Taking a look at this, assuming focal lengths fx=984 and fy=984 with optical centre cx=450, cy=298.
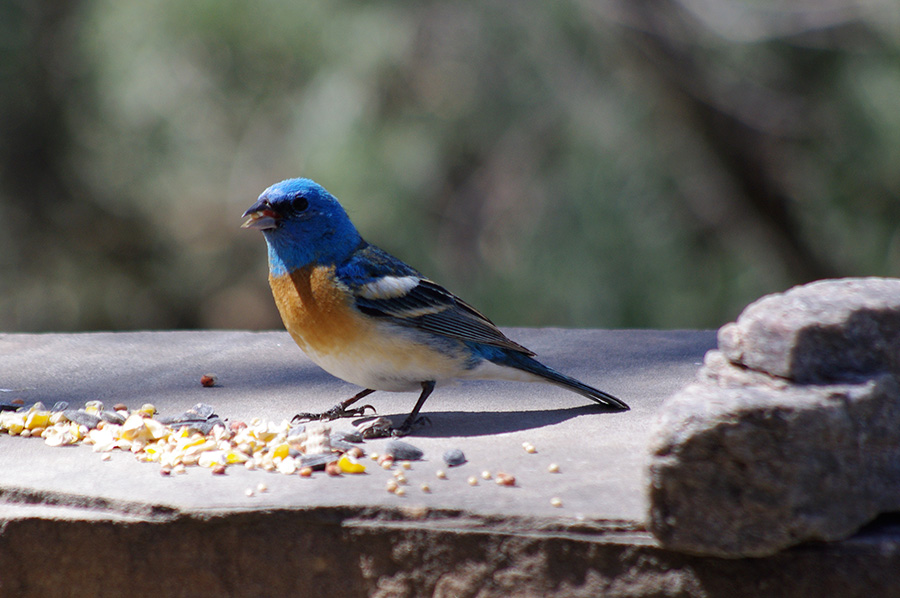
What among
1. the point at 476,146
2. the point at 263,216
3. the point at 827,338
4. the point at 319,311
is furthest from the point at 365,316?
the point at 476,146

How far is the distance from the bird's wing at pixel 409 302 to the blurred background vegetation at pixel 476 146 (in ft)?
11.8

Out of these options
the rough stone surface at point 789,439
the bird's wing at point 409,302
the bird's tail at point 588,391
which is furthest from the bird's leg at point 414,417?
the rough stone surface at point 789,439

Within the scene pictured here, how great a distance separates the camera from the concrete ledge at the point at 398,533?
6.29ft

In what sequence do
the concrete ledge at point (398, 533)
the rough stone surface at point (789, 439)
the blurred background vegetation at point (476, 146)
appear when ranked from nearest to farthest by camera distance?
the rough stone surface at point (789, 439) < the concrete ledge at point (398, 533) < the blurred background vegetation at point (476, 146)

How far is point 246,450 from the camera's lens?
252cm

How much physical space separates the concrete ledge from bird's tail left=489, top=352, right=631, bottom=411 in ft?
0.33

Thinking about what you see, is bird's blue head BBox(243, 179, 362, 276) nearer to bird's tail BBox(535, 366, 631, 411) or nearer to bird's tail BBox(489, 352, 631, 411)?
bird's tail BBox(489, 352, 631, 411)

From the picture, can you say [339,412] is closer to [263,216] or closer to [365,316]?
[365,316]

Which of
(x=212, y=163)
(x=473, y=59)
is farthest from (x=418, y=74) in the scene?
(x=212, y=163)

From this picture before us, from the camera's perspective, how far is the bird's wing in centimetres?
289

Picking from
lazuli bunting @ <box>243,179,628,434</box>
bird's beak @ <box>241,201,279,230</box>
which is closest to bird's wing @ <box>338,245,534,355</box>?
lazuli bunting @ <box>243,179,628,434</box>

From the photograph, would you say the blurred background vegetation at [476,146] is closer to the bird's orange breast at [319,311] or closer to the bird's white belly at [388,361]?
the bird's orange breast at [319,311]

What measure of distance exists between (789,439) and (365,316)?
1.38 metres

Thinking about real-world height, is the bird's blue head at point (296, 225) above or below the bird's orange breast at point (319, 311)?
above
